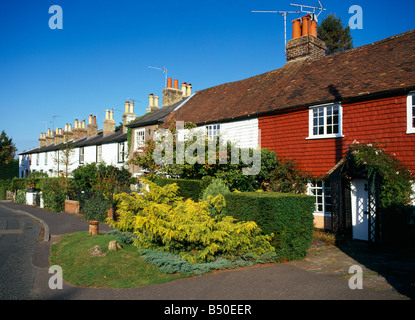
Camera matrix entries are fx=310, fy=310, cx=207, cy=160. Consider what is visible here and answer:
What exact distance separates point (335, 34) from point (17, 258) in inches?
1528

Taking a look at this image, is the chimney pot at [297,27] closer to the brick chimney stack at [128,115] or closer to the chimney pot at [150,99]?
the chimney pot at [150,99]

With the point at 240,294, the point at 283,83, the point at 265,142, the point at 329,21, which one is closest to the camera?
the point at 240,294

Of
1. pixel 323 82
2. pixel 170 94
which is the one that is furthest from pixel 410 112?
pixel 170 94

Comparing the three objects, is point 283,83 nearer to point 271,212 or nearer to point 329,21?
point 271,212

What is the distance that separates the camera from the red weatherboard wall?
11227 mm

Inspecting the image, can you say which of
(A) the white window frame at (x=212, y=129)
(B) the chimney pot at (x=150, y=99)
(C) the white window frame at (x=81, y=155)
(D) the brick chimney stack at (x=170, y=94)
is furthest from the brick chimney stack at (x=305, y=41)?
(C) the white window frame at (x=81, y=155)

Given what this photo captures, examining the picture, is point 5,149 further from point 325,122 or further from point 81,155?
point 325,122

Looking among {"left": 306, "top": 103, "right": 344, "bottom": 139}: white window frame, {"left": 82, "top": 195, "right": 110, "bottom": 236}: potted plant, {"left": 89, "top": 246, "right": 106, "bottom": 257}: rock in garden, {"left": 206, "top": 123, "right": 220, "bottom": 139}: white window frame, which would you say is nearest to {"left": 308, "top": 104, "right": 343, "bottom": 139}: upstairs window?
{"left": 306, "top": 103, "right": 344, "bottom": 139}: white window frame

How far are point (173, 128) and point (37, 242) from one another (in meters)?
7.83

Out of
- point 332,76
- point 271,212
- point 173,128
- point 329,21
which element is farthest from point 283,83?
point 329,21

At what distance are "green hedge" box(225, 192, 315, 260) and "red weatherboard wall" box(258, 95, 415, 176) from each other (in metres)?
4.73

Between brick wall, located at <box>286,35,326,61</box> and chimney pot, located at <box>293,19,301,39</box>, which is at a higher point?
chimney pot, located at <box>293,19,301,39</box>

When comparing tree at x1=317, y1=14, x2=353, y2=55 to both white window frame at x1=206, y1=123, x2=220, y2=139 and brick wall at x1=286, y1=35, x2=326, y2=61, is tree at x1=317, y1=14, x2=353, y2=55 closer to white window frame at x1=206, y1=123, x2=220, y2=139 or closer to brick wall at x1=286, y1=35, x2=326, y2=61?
brick wall at x1=286, y1=35, x2=326, y2=61
